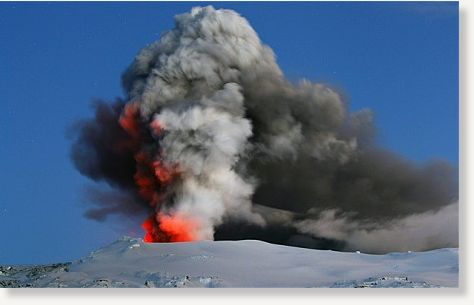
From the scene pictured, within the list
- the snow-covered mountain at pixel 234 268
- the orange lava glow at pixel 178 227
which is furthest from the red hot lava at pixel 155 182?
the snow-covered mountain at pixel 234 268

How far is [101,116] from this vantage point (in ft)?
30.2

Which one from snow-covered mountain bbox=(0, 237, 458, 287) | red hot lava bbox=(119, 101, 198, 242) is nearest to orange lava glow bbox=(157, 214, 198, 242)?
red hot lava bbox=(119, 101, 198, 242)

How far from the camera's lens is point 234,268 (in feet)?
27.8

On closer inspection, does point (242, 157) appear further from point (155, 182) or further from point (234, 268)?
point (234, 268)

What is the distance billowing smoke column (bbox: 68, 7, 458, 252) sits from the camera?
8852 millimetres

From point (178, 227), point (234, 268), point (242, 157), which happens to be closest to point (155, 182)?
point (178, 227)

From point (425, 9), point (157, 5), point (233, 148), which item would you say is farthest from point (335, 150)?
point (157, 5)

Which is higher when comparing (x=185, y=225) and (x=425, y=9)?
(x=425, y=9)

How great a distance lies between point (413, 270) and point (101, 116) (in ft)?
12.2

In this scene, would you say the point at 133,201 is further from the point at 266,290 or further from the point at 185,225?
the point at 266,290

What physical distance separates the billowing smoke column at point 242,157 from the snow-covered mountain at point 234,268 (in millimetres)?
272

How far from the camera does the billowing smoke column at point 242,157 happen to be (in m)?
8.85

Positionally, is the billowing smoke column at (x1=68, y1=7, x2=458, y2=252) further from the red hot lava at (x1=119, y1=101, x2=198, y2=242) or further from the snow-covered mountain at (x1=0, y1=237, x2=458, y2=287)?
the snow-covered mountain at (x1=0, y1=237, x2=458, y2=287)

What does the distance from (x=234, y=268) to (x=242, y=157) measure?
5.03 feet
